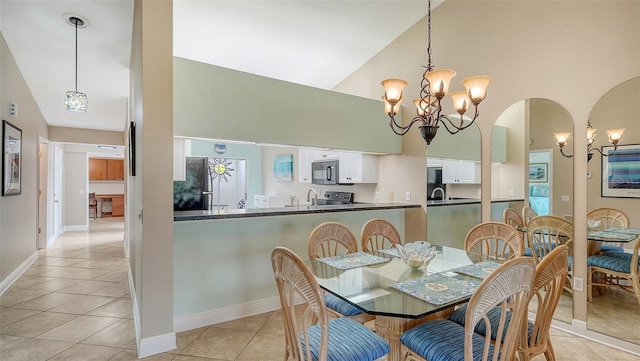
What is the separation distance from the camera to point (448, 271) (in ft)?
6.53

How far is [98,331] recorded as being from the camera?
269cm

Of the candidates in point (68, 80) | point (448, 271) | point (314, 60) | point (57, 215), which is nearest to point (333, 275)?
point (448, 271)

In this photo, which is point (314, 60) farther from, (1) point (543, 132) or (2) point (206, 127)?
(1) point (543, 132)

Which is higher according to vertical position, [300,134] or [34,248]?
[300,134]

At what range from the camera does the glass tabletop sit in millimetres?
1486

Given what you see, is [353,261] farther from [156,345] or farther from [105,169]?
[105,169]

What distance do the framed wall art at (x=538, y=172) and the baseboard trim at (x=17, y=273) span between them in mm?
5886

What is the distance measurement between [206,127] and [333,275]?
5.76ft

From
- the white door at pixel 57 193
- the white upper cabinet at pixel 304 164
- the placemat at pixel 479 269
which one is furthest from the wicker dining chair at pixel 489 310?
the white door at pixel 57 193

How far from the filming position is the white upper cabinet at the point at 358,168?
4.39m

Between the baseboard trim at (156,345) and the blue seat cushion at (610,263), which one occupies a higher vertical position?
the blue seat cushion at (610,263)

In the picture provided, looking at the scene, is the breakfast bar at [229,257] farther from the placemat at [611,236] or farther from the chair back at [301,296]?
the placemat at [611,236]

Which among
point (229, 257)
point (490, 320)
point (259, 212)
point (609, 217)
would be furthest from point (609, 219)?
point (229, 257)

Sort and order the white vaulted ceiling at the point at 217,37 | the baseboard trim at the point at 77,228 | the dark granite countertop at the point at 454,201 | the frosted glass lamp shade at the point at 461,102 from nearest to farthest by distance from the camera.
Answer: the frosted glass lamp shade at the point at 461,102, the white vaulted ceiling at the point at 217,37, the dark granite countertop at the point at 454,201, the baseboard trim at the point at 77,228
